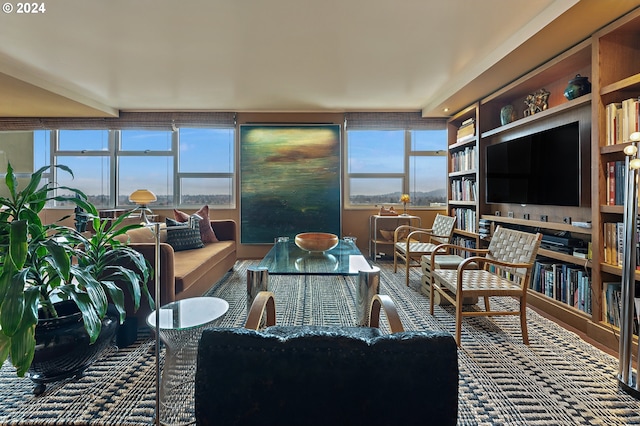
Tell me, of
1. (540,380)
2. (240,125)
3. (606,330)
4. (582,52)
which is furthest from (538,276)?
(240,125)

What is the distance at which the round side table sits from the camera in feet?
4.67

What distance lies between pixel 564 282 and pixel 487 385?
148 cm

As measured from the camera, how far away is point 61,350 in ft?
4.97

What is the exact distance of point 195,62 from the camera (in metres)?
3.07

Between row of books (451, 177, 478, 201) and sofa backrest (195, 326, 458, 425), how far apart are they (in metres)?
3.73

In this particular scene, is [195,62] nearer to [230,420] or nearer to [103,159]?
[103,159]

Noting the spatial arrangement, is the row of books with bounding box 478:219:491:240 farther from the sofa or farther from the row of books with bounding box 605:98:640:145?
the sofa

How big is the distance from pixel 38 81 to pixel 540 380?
5368mm

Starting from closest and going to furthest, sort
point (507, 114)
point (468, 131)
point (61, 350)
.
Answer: point (61, 350) < point (507, 114) < point (468, 131)

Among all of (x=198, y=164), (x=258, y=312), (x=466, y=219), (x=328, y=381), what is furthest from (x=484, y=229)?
(x=198, y=164)

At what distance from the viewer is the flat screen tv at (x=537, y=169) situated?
2.53 meters

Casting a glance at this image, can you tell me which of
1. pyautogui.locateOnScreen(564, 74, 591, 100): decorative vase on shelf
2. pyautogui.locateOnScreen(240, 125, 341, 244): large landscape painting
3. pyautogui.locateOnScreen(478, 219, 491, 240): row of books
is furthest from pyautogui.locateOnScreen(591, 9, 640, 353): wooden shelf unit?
pyautogui.locateOnScreen(240, 125, 341, 244): large landscape painting

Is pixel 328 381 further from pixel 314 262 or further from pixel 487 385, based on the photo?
pixel 314 262

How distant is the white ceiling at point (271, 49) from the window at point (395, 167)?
2.57ft
